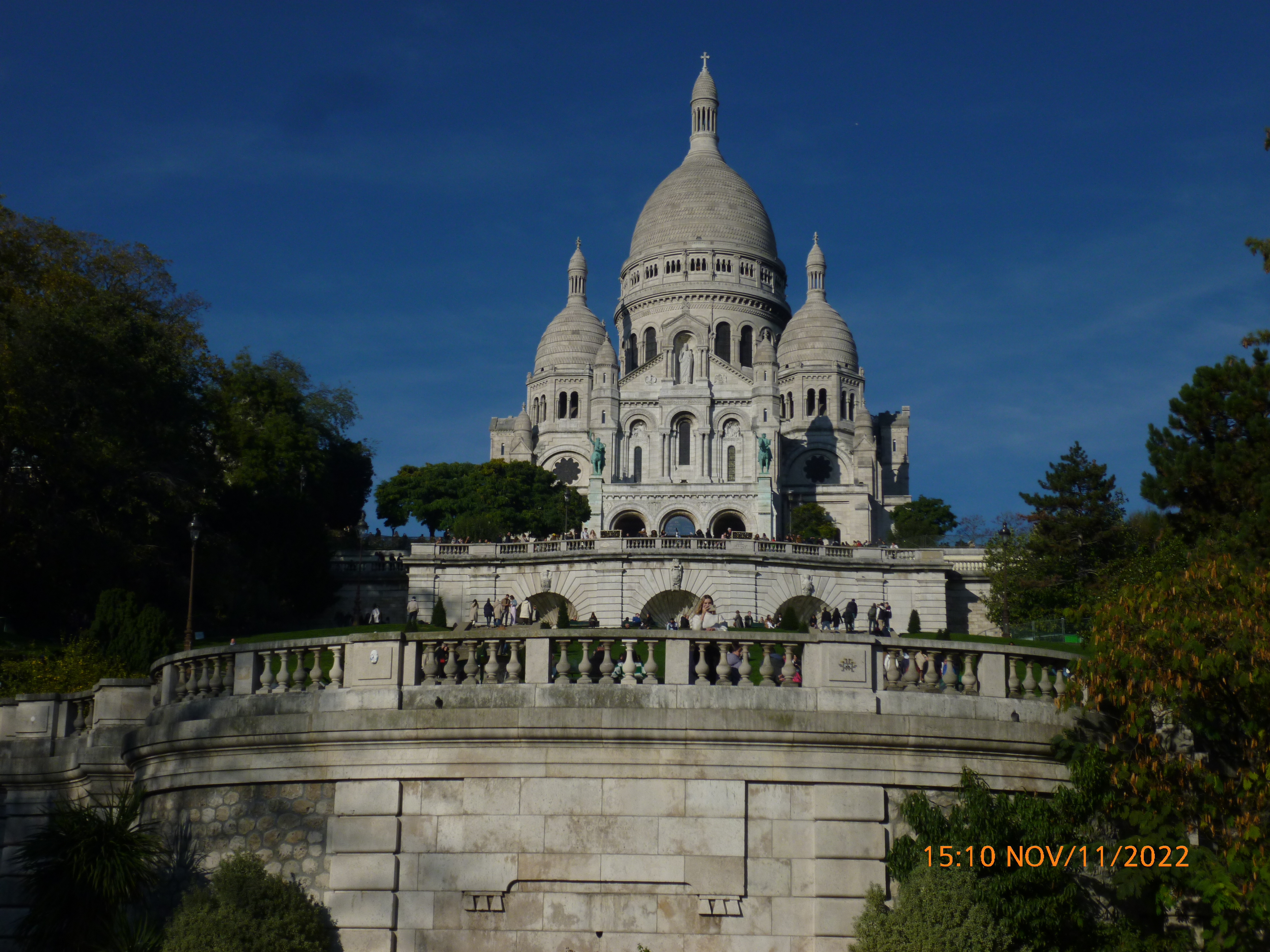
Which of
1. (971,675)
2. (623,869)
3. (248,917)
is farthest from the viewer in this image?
(971,675)

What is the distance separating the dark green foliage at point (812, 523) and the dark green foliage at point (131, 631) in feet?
206

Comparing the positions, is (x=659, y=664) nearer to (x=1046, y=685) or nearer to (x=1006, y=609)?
(x=1046, y=685)

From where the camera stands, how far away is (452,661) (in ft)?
43.7

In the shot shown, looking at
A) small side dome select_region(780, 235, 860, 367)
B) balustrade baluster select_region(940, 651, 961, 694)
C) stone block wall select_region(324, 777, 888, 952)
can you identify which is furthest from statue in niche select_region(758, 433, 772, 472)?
stone block wall select_region(324, 777, 888, 952)

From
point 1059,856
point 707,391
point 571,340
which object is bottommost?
point 1059,856

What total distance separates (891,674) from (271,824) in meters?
5.61

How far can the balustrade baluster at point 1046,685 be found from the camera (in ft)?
45.1

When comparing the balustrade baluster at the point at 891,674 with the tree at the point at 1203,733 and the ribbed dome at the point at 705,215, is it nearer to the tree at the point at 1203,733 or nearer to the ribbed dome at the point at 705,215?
the tree at the point at 1203,733

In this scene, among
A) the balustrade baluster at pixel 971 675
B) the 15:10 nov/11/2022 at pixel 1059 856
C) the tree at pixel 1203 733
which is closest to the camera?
the 15:10 nov/11/2022 at pixel 1059 856

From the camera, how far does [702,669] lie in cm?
1302

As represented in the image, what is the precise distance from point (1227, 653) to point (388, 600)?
46152 mm

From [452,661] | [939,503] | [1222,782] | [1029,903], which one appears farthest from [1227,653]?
[939,503]

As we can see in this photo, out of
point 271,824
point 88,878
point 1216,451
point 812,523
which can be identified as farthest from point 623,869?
point 812,523

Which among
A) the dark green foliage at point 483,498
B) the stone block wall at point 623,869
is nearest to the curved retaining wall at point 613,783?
the stone block wall at point 623,869
